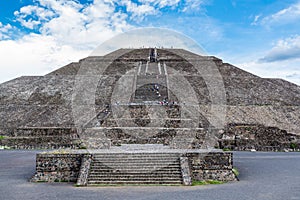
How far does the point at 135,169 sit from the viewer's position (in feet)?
36.9

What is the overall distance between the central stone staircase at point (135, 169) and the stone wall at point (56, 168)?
571 mm

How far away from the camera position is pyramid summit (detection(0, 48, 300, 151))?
67.6 feet

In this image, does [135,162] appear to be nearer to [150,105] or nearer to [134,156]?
[134,156]

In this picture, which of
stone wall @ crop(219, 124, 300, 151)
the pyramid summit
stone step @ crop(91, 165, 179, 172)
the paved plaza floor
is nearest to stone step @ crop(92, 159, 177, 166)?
stone step @ crop(91, 165, 179, 172)

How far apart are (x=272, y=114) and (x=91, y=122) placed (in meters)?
14.7

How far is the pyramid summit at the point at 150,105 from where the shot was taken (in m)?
20.6

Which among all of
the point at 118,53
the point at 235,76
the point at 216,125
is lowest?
the point at 216,125

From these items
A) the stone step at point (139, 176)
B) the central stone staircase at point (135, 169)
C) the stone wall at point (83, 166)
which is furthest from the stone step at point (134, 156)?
the stone step at point (139, 176)

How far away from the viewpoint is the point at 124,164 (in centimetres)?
1146

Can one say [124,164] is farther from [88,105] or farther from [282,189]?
[88,105]

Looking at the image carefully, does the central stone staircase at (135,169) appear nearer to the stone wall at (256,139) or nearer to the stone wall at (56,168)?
the stone wall at (56,168)

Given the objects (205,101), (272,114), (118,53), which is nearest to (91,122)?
(205,101)

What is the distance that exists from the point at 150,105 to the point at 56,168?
12.5 m

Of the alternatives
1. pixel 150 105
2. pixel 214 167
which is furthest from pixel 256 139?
pixel 214 167
